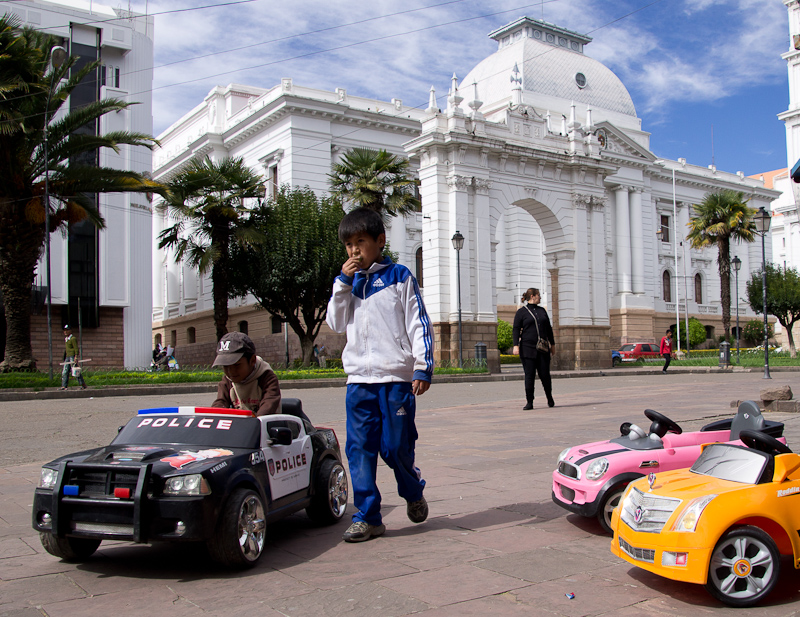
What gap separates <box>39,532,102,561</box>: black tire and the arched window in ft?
184

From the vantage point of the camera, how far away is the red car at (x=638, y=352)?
140 feet

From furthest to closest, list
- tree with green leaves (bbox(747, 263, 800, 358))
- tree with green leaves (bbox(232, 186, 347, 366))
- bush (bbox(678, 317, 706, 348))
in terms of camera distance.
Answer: bush (bbox(678, 317, 706, 348)), tree with green leaves (bbox(747, 263, 800, 358)), tree with green leaves (bbox(232, 186, 347, 366))

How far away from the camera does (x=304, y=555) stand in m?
4.30

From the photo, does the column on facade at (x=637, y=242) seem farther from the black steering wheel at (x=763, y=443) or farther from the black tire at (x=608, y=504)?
the black steering wheel at (x=763, y=443)

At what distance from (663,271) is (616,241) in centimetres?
854

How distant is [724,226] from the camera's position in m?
39.1

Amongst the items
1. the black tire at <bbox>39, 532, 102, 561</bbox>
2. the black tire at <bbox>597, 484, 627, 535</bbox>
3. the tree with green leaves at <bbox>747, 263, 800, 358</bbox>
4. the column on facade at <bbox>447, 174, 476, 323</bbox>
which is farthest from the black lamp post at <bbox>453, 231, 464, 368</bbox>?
the tree with green leaves at <bbox>747, 263, 800, 358</bbox>

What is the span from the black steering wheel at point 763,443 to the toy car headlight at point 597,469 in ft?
2.89

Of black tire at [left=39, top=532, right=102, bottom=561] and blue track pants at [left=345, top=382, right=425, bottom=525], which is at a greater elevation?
blue track pants at [left=345, top=382, right=425, bottom=525]

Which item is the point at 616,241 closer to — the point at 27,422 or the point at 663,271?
the point at 663,271

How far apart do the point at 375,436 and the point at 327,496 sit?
A: 2.50 feet

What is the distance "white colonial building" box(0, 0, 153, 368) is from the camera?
3222cm

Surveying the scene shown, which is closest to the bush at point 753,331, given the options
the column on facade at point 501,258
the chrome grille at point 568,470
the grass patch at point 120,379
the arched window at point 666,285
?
the arched window at point 666,285

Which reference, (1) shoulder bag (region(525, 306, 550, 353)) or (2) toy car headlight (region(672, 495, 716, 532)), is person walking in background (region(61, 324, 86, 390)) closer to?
(1) shoulder bag (region(525, 306, 550, 353))
